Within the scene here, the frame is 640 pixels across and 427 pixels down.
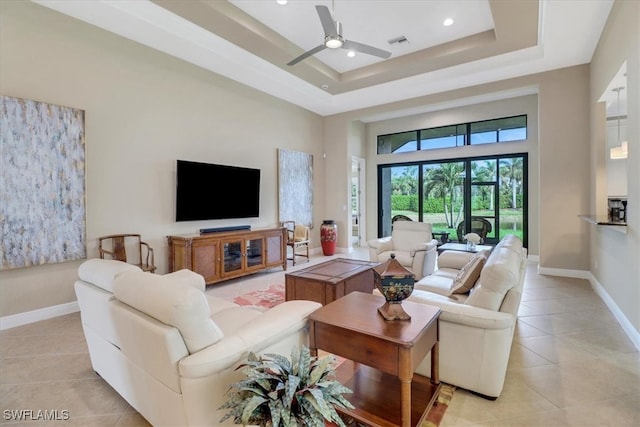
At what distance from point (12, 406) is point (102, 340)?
0.77 m

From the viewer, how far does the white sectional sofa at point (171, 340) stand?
4.48ft

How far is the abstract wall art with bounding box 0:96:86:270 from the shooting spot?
10.6ft

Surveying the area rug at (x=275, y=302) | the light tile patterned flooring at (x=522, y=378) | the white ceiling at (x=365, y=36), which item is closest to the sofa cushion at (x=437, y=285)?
the light tile patterned flooring at (x=522, y=378)

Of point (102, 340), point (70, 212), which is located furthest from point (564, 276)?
point (70, 212)

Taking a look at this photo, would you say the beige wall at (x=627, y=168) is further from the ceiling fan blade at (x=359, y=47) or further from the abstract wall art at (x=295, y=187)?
the abstract wall art at (x=295, y=187)

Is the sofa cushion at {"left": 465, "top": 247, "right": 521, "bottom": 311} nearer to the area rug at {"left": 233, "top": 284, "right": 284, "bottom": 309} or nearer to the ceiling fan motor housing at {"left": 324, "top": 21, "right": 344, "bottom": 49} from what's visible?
the area rug at {"left": 233, "top": 284, "right": 284, "bottom": 309}

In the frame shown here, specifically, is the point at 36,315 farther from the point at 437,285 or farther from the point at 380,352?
the point at 437,285

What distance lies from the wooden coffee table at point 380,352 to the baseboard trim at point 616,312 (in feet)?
7.47

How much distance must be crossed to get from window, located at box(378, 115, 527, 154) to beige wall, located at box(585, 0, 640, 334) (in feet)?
6.46

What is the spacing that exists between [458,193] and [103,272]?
7.35 metres

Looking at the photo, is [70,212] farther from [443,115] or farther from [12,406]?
[443,115]

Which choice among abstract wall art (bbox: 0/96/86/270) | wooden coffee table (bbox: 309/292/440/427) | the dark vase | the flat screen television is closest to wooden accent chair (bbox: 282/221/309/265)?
the dark vase

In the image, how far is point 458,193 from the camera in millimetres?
7480

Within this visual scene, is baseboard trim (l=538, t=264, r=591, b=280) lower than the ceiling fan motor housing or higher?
lower
